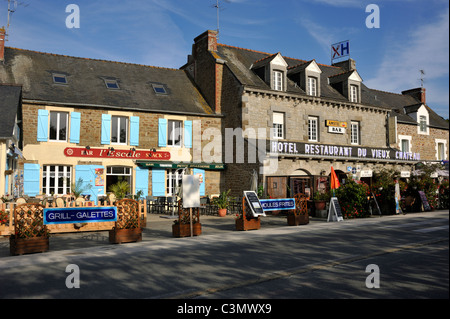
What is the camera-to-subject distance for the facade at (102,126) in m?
18.6

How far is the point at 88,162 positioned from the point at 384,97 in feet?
77.4

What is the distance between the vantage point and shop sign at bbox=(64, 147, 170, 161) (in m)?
19.1

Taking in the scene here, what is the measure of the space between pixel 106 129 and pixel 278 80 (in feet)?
34.3

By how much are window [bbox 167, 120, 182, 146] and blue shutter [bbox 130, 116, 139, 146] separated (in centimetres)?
191

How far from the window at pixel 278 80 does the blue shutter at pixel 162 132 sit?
7056 mm

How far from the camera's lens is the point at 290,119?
22.9 meters

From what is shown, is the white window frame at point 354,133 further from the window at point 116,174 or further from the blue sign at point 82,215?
the blue sign at point 82,215

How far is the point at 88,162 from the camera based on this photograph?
1934 centimetres

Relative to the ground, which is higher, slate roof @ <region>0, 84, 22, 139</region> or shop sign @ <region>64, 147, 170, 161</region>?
slate roof @ <region>0, 84, 22, 139</region>

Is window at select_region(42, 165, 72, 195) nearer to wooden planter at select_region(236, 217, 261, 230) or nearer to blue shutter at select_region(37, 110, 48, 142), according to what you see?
blue shutter at select_region(37, 110, 48, 142)

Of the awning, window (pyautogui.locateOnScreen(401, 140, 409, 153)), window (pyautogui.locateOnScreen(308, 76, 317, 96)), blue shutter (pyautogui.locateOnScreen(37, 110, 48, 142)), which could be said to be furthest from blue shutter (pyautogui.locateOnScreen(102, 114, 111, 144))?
window (pyautogui.locateOnScreen(401, 140, 409, 153))

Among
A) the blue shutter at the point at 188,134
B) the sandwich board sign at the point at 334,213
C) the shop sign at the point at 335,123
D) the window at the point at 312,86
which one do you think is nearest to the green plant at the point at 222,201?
the blue shutter at the point at 188,134

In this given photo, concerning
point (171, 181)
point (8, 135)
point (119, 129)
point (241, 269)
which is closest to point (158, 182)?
point (171, 181)

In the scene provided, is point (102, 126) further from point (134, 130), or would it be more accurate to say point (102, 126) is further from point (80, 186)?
point (80, 186)
